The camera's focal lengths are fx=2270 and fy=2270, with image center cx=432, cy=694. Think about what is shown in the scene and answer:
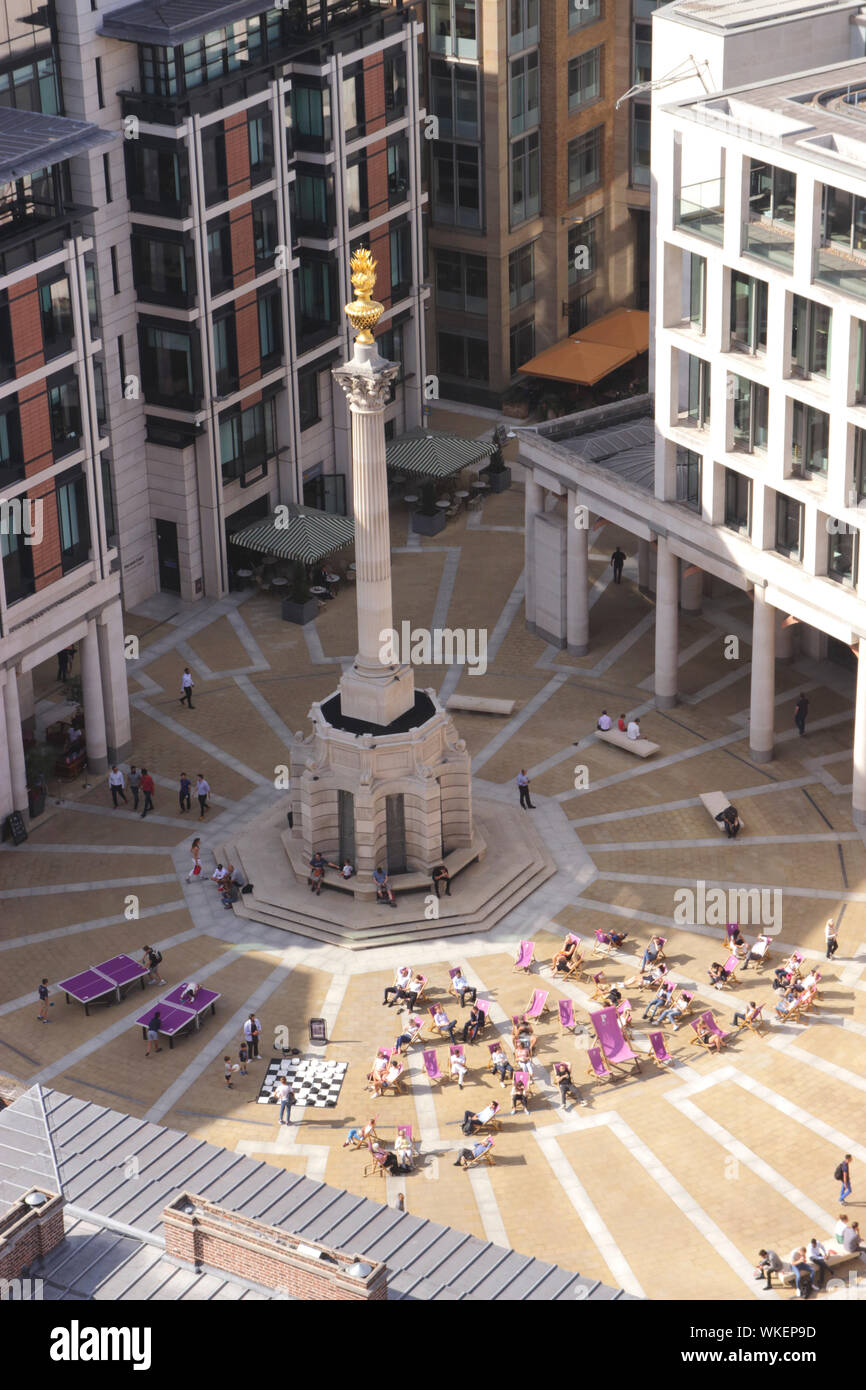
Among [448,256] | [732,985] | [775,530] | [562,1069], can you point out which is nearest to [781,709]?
[775,530]

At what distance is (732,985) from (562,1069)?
855 centimetres

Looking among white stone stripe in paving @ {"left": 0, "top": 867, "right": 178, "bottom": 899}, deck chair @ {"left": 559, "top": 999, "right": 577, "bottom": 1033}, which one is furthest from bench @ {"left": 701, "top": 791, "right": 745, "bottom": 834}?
white stone stripe in paving @ {"left": 0, "top": 867, "right": 178, "bottom": 899}

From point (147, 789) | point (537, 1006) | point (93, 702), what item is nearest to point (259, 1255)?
point (537, 1006)

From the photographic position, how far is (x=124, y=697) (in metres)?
95.5

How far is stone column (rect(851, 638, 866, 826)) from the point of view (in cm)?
8675

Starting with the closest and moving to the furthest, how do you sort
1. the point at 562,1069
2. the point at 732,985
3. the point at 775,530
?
1. the point at 562,1069
2. the point at 732,985
3. the point at 775,530

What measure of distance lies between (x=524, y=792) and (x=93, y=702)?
18.1 meters

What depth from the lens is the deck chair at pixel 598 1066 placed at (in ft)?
251

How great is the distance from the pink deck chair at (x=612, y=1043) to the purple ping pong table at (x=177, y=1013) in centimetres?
1354

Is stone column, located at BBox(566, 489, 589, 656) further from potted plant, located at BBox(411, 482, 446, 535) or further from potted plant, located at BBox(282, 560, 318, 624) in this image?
potted plant, located at BBox(411, 482, 446, 535)

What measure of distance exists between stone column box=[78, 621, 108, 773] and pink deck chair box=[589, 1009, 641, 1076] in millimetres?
27500

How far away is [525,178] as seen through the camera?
12388 cm

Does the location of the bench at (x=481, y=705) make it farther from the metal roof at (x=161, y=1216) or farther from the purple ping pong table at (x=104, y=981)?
the metal roof at (x=161, y=1216)

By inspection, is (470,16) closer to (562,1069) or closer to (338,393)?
(338,393)
